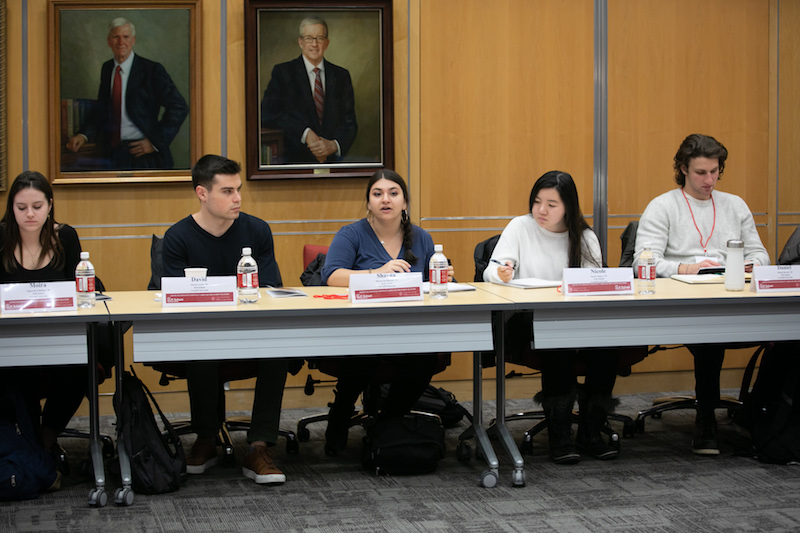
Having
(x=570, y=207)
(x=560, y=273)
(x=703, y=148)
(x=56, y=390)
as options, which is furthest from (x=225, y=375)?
(x=703, y=148)

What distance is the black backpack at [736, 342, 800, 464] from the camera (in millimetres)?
3199

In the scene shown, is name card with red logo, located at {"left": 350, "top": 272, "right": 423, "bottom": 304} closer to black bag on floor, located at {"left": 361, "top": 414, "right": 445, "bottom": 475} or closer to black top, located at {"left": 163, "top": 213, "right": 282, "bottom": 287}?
black bag on floor, located at {"left": 361, "top": 414, "right": 445, "bottom": 475}

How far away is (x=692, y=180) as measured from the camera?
151 inches

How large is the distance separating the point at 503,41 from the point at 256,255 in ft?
6.73

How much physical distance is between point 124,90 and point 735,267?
318 centimetres

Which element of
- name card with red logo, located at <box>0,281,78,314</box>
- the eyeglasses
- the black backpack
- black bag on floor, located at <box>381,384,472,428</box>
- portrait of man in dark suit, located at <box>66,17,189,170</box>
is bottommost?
black bag on floor, located at <box>381,384,472,428</box>

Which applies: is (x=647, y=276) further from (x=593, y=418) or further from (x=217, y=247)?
(x=217, y=247)

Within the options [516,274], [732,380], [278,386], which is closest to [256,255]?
[278,386]

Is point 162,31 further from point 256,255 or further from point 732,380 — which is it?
point 732,380

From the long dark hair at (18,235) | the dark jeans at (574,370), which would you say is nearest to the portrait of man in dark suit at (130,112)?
the long dark hair at (18,235)

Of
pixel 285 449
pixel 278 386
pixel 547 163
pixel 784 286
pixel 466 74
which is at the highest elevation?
pixel 466 74

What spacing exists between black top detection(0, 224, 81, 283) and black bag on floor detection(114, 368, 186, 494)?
596 mm

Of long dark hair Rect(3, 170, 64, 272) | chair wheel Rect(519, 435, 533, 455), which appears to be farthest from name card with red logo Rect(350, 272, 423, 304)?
long dark hair Rect(3, 170, 64, 272)

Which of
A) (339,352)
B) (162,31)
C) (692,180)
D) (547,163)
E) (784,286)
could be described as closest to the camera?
(339,352)
